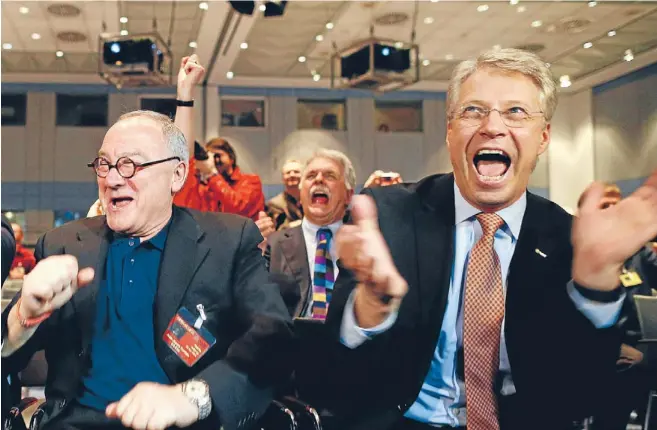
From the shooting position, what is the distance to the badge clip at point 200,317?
1.62 m

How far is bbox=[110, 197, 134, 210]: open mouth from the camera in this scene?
165cm

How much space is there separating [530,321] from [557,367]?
0.12 meters

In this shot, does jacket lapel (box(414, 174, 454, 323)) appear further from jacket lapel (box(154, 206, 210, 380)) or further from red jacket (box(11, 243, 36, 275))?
red jacket (box(11, 243, 36, 275))

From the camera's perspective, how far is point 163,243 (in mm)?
1737

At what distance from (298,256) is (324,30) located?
6017mm

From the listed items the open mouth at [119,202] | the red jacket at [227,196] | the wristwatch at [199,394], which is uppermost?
the red jacket at [227,196]

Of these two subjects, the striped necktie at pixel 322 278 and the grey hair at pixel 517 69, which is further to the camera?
the striped necktie at pixel 322 278

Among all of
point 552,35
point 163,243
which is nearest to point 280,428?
point 163,243

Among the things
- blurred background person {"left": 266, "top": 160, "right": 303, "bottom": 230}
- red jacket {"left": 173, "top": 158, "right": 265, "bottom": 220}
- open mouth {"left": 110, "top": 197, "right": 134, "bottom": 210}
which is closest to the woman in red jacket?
red jacket {"left": 173, "top": 158, "right": 265, "bottom": 220}

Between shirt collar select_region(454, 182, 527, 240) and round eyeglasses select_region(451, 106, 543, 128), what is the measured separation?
18 cm

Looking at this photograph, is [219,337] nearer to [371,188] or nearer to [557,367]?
[371,188]

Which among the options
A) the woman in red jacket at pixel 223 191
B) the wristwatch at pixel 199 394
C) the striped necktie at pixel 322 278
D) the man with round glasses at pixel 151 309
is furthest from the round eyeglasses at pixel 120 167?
the woman in red jacket at pixel 223 191

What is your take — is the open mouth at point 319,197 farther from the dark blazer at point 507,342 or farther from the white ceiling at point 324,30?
the white ceiling at point 324,30

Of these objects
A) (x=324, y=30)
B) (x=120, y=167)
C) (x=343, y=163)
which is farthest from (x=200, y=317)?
(x=324, y=30)
